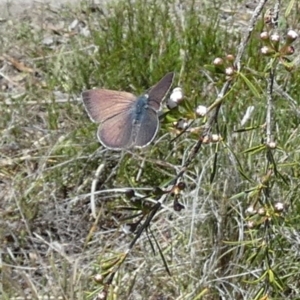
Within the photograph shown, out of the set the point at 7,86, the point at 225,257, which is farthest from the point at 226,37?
the point at 225,257

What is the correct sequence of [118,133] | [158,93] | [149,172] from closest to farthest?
[158,93] < [118,133] < [149,172]

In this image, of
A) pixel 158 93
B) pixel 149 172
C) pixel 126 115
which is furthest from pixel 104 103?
pixel 149 172

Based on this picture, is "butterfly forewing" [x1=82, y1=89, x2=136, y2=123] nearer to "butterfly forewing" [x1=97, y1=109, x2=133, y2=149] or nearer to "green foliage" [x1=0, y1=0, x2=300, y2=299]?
"butterfly forewing" [x1=97, y1=109, x2=133, y2=149]

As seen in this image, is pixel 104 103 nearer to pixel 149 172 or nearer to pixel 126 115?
pixel 126 115

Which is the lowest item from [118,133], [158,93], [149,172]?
[149,172]

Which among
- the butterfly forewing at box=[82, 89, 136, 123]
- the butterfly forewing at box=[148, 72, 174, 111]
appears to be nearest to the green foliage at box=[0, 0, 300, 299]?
the butterfly forewing at box=[148, 72, 174, 111]

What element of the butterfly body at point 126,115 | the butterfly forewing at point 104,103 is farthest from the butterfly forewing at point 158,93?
the butterfly forewing at point 104,103

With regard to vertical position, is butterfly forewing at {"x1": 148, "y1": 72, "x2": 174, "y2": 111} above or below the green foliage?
above

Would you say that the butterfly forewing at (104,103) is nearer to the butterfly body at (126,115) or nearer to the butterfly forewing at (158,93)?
the butterfly body at (126,115)
